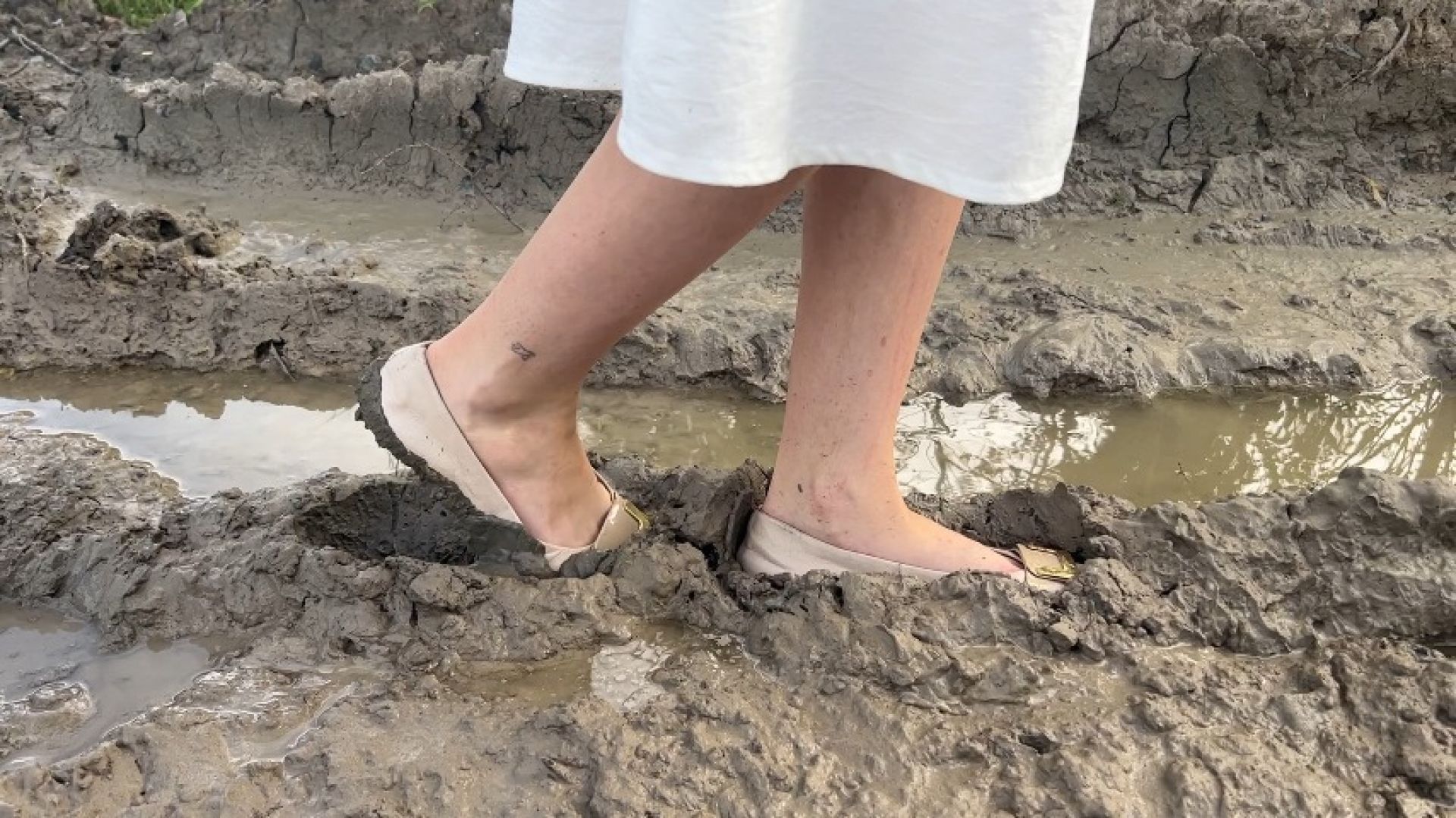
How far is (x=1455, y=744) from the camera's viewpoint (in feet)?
4.21

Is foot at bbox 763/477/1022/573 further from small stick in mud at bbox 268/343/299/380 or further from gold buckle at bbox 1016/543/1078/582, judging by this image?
small stick in mud at bbox 268/343/299/380

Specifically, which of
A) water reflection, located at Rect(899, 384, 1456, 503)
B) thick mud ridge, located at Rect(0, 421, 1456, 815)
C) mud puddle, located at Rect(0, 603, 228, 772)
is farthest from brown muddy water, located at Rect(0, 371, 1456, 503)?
mud puddle, located at Rect(0, 603, 228, 772)

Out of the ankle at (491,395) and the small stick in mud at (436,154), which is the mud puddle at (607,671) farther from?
the small stick in mud at (436,154)

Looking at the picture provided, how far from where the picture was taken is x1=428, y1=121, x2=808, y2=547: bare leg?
1.20m

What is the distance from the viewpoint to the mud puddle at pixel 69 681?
133 cm

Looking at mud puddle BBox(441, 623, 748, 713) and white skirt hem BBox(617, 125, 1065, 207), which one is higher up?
white skirt hem BBox(617, 125, 1065, 207)

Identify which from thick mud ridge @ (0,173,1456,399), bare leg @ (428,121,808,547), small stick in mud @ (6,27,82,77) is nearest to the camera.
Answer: bare leg @ (428,121,808,547)

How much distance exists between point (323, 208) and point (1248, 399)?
265 centimetres

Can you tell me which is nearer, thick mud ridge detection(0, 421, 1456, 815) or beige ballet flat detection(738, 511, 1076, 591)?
thick mud ridge detection(0, 421, 1456, 815)

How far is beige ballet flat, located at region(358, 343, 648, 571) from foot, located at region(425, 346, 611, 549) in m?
0.01

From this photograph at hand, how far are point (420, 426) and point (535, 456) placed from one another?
6.2 inches

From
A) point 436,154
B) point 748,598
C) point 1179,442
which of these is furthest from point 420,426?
point 436,154

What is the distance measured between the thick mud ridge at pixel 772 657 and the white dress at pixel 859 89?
0.64 meters

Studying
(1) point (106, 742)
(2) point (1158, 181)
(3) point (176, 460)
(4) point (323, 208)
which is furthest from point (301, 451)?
(2) point (1158, 181)
